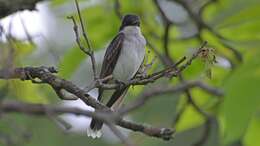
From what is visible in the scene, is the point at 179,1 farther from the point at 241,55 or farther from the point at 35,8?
the point at 35,8

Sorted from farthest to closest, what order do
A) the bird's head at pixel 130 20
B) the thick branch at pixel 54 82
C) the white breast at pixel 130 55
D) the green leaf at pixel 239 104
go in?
the bird's head at pixel 130 20
the white breast at pixel 130 55
the green leaf at pixel 239 104
the thick branch at pixel 54 82

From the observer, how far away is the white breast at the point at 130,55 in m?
3.71

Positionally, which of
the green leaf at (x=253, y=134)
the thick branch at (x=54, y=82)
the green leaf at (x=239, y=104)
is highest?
the thick branch at (x=54, y=82)

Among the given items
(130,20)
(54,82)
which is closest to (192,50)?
(130,20)

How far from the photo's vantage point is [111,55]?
3.94 metres

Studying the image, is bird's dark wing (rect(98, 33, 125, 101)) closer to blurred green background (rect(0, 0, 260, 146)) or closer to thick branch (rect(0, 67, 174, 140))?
blurred green background (rect(0, 0, 260, 146))

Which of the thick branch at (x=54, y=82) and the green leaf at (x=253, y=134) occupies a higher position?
the thick branch at (x=54, y=82)

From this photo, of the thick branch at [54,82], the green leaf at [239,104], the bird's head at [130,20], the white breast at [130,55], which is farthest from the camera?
the bird's head at [130,20]

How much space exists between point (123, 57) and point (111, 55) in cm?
7

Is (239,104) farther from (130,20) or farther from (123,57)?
(130,20)

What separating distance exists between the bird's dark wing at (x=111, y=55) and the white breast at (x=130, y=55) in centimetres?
2

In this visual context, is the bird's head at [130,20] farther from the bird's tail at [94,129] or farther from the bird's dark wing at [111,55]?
the bird's tail at [94,129]

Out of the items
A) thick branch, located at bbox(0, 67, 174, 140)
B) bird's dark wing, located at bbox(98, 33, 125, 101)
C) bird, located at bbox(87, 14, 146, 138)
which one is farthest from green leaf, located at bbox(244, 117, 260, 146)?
thick branch, located at bbox(0, 67, 174, 140)

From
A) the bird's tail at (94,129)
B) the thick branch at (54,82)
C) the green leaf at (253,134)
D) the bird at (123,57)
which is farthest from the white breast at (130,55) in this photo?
the thick branch at (54,82)
